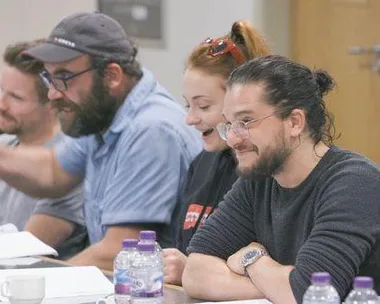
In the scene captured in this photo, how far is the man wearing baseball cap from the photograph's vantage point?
304 cm

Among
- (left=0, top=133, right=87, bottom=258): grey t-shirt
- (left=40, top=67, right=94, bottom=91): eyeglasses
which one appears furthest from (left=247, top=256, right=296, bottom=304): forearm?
(left=0, top=133, right=87, bottom=258): grey t-shirt

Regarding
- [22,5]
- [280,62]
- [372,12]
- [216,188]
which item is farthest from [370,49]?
[280,62]

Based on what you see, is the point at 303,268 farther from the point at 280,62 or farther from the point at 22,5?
the point at 22,5

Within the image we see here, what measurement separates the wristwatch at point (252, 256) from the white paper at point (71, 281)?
0.34 m

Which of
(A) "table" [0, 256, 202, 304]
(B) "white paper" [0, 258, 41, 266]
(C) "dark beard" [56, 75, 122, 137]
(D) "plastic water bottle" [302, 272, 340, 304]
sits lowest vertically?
(B) "white paper" [0, 258, 41, 266]

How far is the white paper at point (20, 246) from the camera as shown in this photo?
2828 mm

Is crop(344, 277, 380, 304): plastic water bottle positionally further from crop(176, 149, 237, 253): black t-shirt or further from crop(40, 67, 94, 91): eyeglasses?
crop(40, 67, 94, 91): eyeglasses

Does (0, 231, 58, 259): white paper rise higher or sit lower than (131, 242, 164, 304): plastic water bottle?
lower

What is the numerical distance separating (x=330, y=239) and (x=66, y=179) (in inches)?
67.7

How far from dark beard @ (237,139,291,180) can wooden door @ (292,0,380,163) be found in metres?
2.83

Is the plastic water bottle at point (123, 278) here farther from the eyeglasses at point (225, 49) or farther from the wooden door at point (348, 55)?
the wooden door at point (348, 55)

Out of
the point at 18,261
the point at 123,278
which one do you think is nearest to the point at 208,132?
the point at 18,261

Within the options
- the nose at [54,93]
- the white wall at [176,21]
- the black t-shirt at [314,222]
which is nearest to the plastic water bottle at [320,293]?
the black t-shirt at [314,222]

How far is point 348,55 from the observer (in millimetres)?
5215
